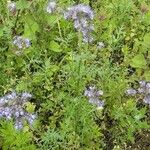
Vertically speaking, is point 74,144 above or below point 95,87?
below

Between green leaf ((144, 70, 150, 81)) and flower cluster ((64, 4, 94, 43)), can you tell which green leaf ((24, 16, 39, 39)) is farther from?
green leaf ((144, 70, 150, 81))

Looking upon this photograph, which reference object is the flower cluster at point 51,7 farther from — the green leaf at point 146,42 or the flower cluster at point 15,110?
the flower cluster at point 15,110

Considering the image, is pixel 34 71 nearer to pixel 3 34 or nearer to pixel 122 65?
pixel 3 34

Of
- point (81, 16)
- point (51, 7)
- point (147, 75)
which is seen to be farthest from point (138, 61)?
point (51, 7)

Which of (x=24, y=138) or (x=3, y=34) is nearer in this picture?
(x=24, y=138)

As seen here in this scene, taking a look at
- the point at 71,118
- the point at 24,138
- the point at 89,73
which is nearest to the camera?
the point at 24,138

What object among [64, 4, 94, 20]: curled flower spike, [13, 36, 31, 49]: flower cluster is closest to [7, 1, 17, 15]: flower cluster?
[13, 36, 31, 49]: flower cluster

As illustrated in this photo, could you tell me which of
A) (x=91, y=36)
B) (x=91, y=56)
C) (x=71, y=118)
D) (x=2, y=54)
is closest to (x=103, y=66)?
(x=91, y=56)
